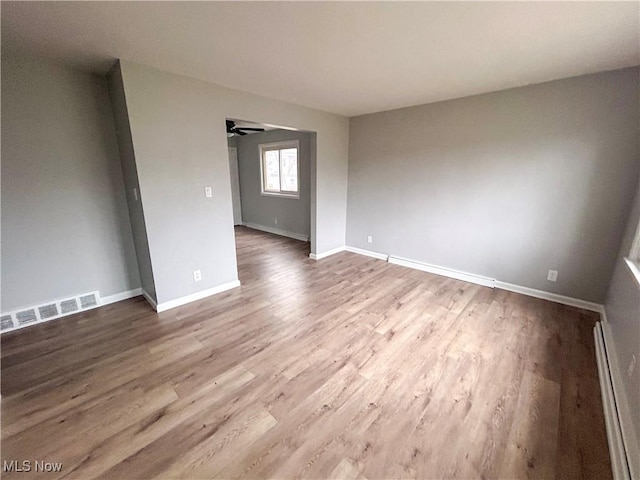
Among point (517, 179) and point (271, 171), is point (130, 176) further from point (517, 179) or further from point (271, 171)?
point (517, 179)

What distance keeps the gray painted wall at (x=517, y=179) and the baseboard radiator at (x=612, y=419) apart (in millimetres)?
1118

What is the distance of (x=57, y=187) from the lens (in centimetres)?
248

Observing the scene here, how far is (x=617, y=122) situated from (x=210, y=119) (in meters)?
3.99

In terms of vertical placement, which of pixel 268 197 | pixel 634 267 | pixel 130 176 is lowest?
pixel 634 267

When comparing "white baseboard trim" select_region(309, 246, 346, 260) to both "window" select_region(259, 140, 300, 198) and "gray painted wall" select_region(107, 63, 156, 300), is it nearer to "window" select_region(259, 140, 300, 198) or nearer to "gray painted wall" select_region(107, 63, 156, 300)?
"window" select_region(259, 140, 300, 198)

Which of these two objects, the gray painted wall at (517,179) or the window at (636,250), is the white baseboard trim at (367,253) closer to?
the gray painted wall at (517,179)

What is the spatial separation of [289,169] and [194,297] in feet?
12.4

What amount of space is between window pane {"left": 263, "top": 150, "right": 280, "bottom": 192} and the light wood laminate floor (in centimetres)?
388

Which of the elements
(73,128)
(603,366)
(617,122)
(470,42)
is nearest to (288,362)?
(603,366)

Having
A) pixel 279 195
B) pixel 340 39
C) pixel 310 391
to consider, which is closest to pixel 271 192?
pixel 279 195

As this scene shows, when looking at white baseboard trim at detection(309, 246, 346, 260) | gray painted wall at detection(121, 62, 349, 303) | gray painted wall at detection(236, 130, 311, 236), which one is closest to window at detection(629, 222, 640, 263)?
white baseboard trim at detection(309, 246, 346, 260)

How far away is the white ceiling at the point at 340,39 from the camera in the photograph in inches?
59.6

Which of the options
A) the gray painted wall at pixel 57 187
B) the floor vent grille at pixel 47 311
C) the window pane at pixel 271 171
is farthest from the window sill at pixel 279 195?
the floor vent grille at pixel 47 311

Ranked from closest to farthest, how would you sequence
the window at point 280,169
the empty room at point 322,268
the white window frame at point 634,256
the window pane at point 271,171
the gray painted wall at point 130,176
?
the empty room at point 322,268 < the white window frame at point 634,256 < the gray painted wall at point 130,176 < the window at point 280,169 < the window pane at point 271,171
